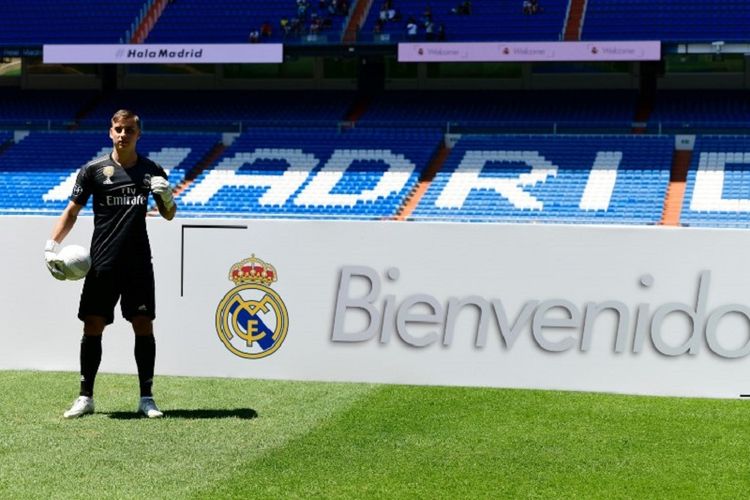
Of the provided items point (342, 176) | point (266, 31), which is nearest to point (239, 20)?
point (266, 31)

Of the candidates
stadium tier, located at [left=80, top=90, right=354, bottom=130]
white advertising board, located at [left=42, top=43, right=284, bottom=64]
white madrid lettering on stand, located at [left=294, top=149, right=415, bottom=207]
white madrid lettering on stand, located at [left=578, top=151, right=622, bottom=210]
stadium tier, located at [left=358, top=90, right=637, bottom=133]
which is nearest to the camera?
white madrid lettering on stand, located at [left=578, top=151, right=622, bottom=210]

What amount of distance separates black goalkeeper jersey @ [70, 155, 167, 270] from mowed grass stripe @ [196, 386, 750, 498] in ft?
5.38

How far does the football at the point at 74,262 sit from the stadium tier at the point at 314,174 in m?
15.5

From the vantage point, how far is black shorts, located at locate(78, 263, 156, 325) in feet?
23.6

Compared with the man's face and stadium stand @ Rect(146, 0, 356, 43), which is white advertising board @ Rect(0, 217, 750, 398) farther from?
stadium stand @ Rect(146, 0, 356, 43)

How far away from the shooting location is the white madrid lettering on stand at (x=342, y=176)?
24828 millimetres

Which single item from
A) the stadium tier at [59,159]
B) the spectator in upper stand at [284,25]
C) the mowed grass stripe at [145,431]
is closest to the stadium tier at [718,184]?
the spectator in upper stand at [284,25]

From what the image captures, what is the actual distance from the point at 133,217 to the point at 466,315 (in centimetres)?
274

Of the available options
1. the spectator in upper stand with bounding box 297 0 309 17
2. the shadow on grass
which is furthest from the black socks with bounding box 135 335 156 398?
the spectator in upper stand with bounding box 297 0 309 17

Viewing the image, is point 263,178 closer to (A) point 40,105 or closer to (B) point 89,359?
(A) point 40,105

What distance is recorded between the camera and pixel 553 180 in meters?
24.6

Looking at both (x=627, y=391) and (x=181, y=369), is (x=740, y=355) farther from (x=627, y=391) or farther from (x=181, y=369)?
(x=181, y=369)

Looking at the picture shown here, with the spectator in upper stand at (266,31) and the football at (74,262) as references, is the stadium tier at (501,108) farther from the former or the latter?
the football at (74,262)

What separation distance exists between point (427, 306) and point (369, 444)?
262cm
